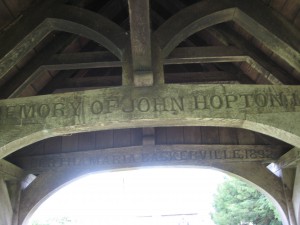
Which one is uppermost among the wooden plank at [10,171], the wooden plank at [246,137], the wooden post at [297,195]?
the wooden plank at [246,137]

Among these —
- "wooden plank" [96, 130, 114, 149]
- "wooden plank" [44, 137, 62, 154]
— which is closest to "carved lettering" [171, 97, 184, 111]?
"wooden plank" [96, 130, 114, 149]

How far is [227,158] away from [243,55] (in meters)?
1.95

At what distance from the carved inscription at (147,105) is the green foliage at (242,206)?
4.51m

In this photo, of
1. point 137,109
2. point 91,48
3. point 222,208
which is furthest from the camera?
point 222,208

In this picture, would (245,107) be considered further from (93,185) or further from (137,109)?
(93,185)

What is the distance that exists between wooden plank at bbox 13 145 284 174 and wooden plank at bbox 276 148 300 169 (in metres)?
0.12

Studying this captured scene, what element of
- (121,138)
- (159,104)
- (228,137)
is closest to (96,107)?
(159,104)

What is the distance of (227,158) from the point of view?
5469 mm

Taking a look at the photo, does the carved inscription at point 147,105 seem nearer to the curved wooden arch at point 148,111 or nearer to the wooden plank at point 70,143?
the curved wooden arch at point 148,111

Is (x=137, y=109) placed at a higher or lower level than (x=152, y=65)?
lower

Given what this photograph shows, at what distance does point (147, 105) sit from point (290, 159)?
2.85 m

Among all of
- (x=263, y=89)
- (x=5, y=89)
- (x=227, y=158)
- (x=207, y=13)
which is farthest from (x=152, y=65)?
(x=227, y=158)

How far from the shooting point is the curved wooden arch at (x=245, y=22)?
3352mm

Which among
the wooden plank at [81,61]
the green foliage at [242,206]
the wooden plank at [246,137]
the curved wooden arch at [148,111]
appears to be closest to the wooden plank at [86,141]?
the wooden plank at [81,61]
